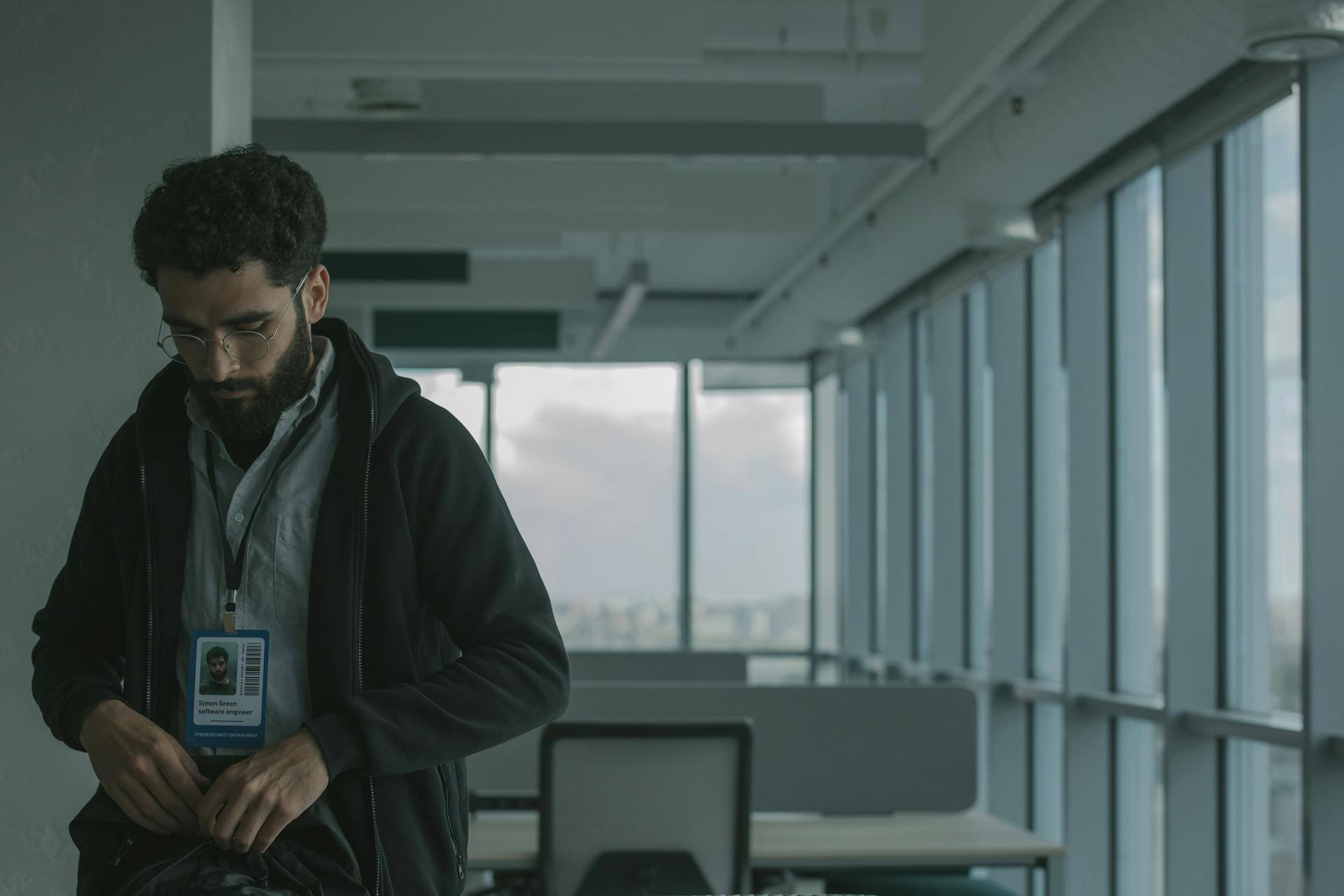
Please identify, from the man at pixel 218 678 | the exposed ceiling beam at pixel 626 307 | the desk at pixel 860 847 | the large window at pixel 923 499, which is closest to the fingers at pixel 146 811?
the man at pixel 218 678

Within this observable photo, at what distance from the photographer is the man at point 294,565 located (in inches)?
52.1

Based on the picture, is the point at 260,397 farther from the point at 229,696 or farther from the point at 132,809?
the point at 132,809

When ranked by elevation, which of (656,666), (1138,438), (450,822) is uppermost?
(1138,438)

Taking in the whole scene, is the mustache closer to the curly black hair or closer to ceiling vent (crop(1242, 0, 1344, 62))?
the curly black hair

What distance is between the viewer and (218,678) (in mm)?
1328

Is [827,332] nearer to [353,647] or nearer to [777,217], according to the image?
[777,217]

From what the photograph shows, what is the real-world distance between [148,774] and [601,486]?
10.2 meters

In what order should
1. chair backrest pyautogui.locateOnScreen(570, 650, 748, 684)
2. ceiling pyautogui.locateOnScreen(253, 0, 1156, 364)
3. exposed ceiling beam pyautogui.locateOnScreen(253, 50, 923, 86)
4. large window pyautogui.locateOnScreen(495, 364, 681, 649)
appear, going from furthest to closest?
large window pyautogui.locateOnScreen(495, 364, 681, 649) → chair backrest pyautogui.locateOnScreen(570, 650, 748, 684) → exposed ceiling beam pyautogui.locateOnScreen(253, 50, 923, 86) → ceiling pyautogui.locateOnScreen(253, 0, 1156, 364)

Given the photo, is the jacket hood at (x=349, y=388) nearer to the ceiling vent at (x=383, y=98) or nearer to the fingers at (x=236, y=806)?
the fingers at (x=236, y=806)

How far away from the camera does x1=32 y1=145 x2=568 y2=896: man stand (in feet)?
4.34

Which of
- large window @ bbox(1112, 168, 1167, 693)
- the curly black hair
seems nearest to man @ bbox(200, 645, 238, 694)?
the curly black hair

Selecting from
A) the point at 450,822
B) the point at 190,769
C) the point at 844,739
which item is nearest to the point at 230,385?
the point at 190,769

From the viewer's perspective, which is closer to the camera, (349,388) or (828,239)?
(349,388)

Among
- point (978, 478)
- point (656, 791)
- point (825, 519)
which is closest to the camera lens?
point (656, 791)
